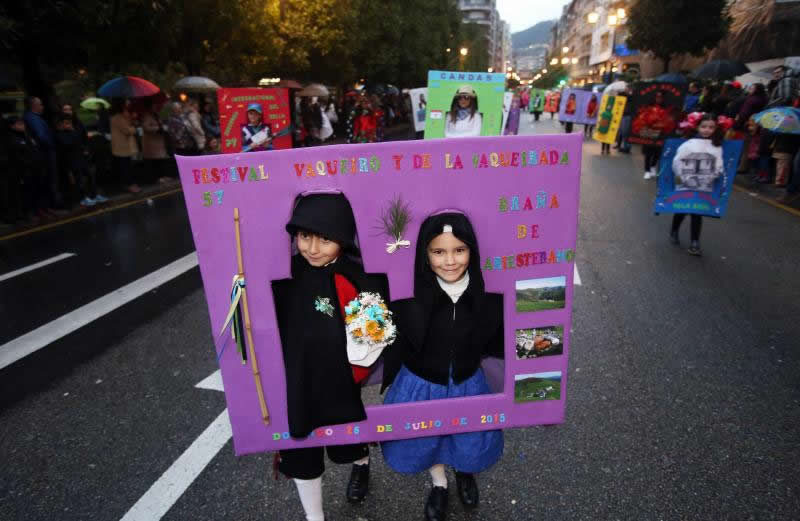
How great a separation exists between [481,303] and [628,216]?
7.45 meters

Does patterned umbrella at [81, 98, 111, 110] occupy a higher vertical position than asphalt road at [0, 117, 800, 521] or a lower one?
higher

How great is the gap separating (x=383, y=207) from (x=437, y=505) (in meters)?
1.58

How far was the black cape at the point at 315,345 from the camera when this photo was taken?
6.50 ft

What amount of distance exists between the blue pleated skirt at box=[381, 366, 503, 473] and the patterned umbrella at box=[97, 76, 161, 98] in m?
12.2

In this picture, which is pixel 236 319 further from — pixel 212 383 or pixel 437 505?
pixel 212 383

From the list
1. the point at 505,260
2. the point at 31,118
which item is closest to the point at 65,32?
the point at 31,118

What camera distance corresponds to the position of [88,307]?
16.8ft

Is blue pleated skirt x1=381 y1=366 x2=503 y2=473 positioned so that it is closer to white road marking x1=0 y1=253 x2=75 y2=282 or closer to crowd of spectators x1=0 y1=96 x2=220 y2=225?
white road marking x1=0 y1=253 x2=75 y2=282

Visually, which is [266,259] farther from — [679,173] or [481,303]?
[679,173]

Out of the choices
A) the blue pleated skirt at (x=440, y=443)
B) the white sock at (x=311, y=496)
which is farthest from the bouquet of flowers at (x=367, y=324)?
the white sock at (x=311, y=496)

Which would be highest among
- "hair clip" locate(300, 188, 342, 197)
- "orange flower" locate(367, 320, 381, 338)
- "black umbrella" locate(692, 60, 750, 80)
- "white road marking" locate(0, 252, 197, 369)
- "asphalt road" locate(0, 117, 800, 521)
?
"black umbrella" locate(692, 60, 750, 80)

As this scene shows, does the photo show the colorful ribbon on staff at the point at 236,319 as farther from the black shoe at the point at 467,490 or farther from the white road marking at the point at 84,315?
the white road marking at the point at 84,315

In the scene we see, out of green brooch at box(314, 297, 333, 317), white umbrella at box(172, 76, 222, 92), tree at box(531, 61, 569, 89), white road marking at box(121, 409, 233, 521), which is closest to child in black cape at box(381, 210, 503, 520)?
green brooch at box(314, 297, 333, 317)

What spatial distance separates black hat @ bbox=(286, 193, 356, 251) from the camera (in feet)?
5.69
